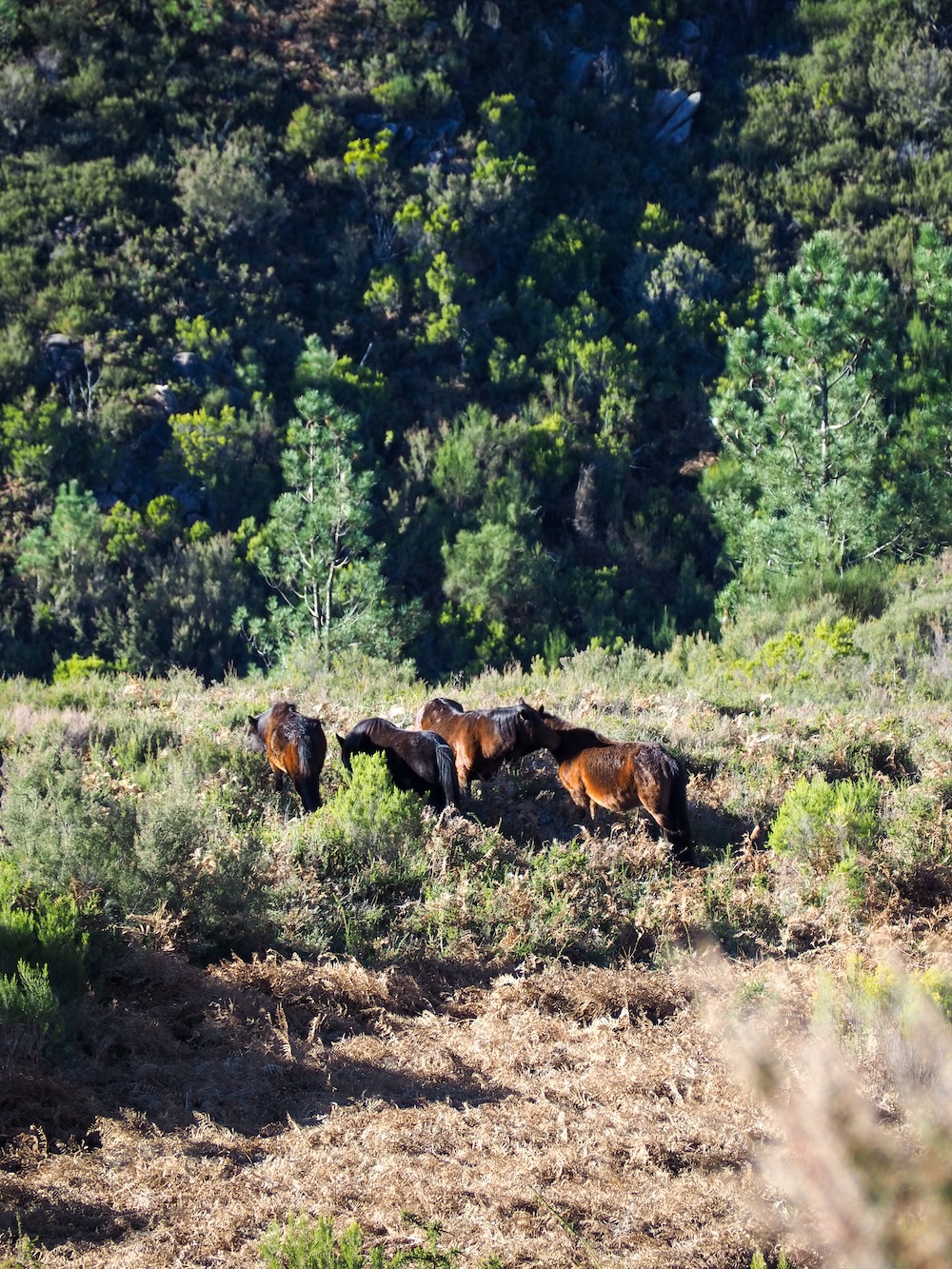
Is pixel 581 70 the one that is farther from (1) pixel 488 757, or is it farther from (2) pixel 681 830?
(2) pixel 681 830

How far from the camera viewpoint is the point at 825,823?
6.95m

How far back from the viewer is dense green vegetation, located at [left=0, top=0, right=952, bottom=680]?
2147 cm

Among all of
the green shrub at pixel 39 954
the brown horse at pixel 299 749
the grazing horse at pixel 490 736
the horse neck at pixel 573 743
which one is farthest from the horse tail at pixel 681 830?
the green shrub at pixel 39 954

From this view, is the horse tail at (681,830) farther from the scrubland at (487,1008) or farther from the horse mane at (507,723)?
the horse mane at (507,723)

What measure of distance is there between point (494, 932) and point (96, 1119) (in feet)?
8.64

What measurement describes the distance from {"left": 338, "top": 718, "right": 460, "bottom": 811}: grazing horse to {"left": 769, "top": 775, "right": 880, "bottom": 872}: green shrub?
2.26m

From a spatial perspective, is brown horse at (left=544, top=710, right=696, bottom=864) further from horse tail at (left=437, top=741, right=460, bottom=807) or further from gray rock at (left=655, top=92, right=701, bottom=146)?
gray rock at (left=655, top=92, right=701, bottom=146)

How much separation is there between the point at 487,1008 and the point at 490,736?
8.17ft

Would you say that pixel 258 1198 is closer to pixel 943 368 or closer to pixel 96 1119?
pixel 96 1119

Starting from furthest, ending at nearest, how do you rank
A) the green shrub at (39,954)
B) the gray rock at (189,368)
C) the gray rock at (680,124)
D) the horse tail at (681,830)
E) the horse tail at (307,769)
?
the gray rock at (680,124)
the gray rock at (189,368)
the horse tail at (307,769)
the horse tail at (681,830)
the green shrub at (39,954)

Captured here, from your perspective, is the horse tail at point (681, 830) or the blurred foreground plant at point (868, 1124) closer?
the blurred foreground plant at point (868, 1124)

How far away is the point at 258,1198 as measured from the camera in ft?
12.1

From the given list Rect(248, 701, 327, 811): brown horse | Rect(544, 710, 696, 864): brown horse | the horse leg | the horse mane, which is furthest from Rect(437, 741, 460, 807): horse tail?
the horse leg

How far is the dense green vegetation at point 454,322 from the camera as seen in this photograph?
21.5 meters
